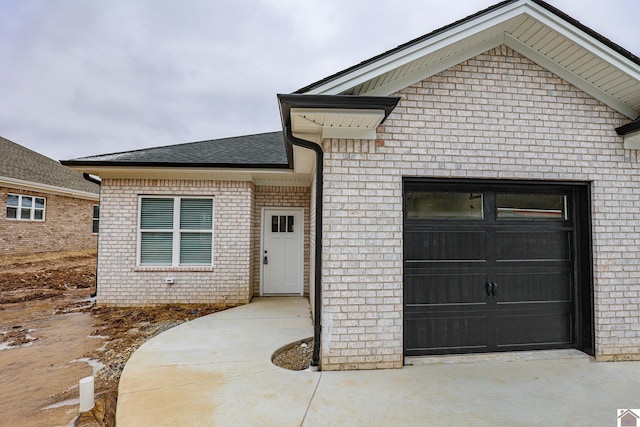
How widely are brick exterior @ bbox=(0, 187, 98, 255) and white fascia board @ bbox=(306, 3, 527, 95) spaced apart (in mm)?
16095

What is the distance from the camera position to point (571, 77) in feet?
13.0

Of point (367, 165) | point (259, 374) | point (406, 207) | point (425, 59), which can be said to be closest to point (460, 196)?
point (406, 207)

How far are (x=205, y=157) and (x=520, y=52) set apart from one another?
19.8 ft

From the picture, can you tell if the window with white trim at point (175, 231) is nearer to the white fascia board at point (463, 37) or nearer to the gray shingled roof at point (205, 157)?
the gray shingled roof at point (205, 157)

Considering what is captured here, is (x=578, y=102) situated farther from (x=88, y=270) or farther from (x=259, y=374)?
(x=88, y=270)

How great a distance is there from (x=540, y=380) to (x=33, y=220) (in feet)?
60.2

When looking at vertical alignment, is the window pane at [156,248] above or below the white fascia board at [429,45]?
below

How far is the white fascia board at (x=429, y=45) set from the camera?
3.41m

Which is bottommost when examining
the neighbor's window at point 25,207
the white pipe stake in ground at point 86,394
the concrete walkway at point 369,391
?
the concrete walkway at point 369,391

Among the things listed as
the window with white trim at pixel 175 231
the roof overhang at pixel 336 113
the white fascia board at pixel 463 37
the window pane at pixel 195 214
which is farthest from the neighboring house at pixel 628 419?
the window pane at pixel 195 214

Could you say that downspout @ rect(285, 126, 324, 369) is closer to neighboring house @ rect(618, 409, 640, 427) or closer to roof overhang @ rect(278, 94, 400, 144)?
roof overhang @ rect(278, 94, 400, 144)

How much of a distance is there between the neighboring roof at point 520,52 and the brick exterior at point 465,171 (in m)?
0.13

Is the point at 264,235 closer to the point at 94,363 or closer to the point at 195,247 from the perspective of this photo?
the point at 195,247

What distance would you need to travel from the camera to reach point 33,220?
13.8 meters
